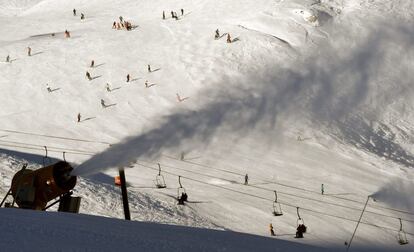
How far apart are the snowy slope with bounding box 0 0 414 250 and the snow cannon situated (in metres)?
0.38

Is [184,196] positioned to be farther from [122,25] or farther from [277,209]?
[122,25]

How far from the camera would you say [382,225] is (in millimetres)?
26312

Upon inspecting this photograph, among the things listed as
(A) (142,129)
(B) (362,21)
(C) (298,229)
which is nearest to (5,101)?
(A) (142,129)

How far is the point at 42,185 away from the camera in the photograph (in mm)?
13172

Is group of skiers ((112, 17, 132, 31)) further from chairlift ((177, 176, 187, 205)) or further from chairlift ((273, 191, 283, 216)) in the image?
chairlift ((273, 191, 283, 216))

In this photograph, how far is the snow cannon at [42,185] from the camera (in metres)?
13.1

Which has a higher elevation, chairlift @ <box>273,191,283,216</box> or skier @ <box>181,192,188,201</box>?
skier @ <box>181,192,188,201</box>

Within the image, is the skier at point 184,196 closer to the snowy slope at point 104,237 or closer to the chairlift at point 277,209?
the chairlift at point 277,209

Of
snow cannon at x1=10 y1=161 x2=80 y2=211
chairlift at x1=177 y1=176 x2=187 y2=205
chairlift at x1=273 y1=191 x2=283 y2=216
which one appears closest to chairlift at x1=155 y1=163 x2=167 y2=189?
chairlift at x1=177 y1=176 x2=187 y2=205

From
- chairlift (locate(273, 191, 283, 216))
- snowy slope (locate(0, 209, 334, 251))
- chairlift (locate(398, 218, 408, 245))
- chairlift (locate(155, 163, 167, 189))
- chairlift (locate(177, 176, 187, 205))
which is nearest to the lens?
snowy slope (locate(0, 209, 334, 251))

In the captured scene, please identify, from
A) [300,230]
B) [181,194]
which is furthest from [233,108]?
[300,230]

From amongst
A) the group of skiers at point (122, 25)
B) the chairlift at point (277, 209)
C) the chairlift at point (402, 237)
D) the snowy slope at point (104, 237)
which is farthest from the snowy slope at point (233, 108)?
the snowy slope at point (104, 237)

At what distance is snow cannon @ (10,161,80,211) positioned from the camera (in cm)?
1315

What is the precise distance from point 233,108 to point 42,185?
86.7 ft
